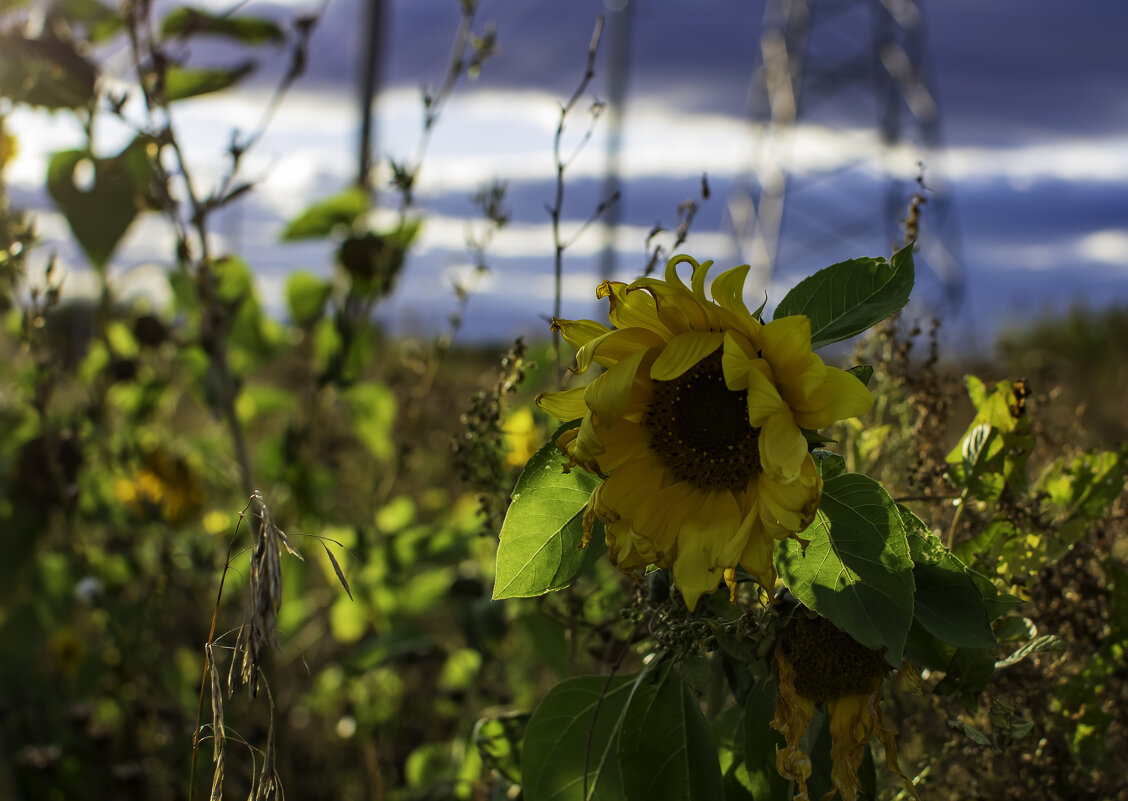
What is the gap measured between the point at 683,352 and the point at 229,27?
1220mm

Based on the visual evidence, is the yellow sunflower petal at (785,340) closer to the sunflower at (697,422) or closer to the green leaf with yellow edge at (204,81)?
the sunflower at (697,422)

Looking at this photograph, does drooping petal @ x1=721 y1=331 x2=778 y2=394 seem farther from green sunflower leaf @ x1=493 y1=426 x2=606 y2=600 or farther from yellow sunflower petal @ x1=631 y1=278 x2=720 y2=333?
green sunflower leaf @ x1=493 y1=426 x2=606 y2=600

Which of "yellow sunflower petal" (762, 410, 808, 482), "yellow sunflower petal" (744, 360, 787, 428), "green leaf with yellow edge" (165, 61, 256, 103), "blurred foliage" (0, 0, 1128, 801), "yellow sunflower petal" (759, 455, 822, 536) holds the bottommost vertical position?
"blurred foliage" (0, 0, 1128, 801)

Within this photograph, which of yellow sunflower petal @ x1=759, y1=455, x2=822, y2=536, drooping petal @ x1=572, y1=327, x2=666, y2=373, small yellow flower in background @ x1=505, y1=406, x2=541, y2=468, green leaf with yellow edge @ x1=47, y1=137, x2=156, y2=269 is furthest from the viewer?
green leaf with yellow edge @ x1=47, y1=137, x2=156, y2=269

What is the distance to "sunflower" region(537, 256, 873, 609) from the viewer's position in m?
0.54

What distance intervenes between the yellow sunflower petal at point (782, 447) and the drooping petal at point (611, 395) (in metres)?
0.09

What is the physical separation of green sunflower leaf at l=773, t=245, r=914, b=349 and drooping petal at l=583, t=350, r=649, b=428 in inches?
4.8

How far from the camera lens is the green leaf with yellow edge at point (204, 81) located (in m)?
1.41

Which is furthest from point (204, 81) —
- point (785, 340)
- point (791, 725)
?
point (791, 725)

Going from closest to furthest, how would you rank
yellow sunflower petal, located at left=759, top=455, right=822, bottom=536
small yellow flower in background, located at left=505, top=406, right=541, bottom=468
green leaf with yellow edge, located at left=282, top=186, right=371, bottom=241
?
yellow sunflower petal, located at left=759, top=455, right=822, bottom=536 → small yellow flower in background, located at left=505, top=406, right=541, bottom=468 → green leaf with yellow edge, located at left=282, top=186, right=371, bottom=241

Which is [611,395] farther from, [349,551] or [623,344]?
[349,551]

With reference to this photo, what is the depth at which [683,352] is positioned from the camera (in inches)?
23.1

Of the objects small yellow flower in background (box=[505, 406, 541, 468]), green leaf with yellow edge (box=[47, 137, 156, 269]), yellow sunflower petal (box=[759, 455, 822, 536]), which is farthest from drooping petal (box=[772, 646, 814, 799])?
green leaf with yellow edge (box=[47, 137, 156, 269])

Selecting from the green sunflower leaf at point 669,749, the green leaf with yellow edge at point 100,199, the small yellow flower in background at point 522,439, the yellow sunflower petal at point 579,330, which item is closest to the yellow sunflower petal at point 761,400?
the yellow sunflower petal at point 579,330
